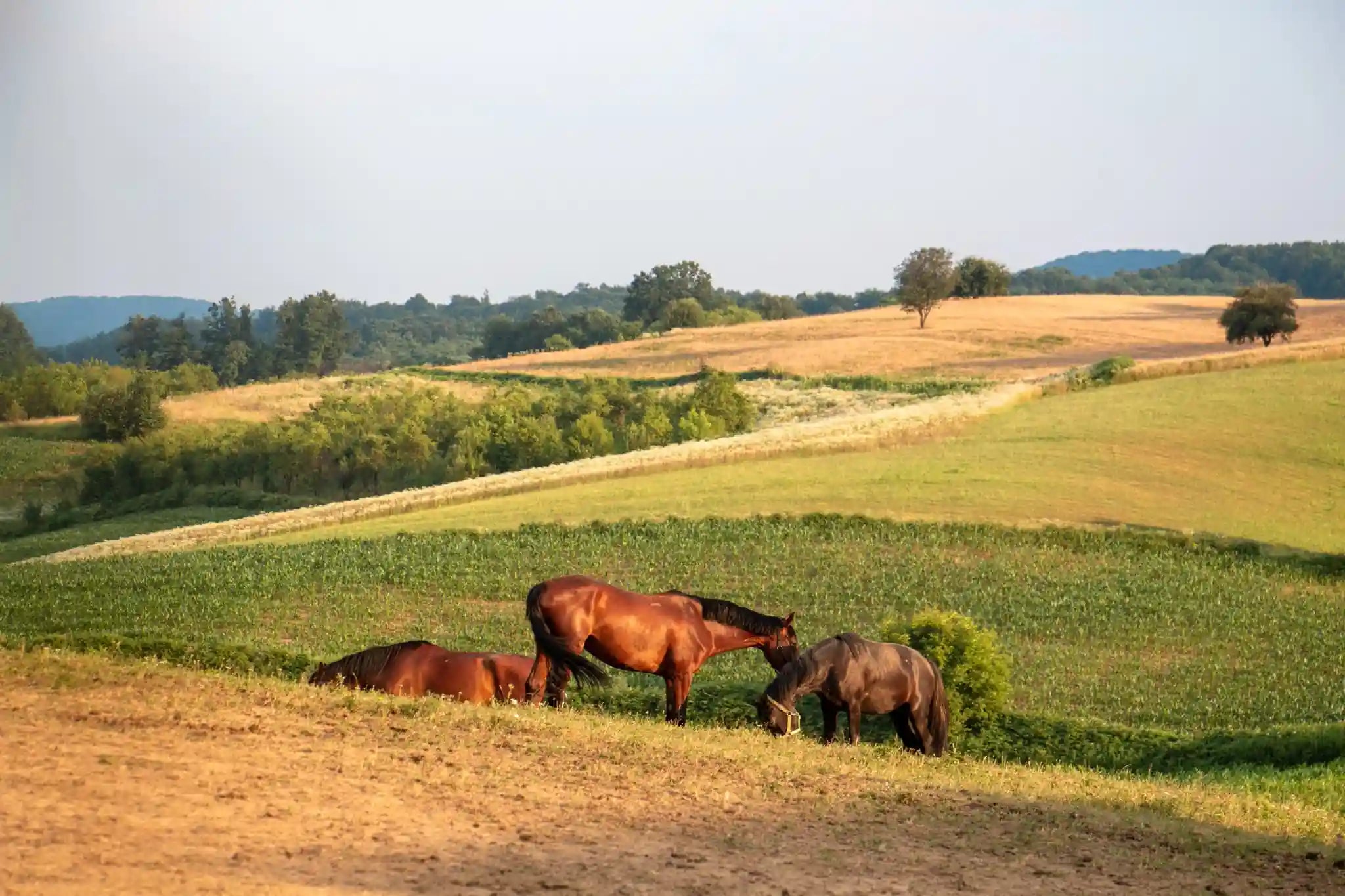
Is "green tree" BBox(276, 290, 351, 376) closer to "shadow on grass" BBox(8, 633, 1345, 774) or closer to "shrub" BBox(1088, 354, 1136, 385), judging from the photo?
"shrub" BBox(1088, 354, 1136, 385)

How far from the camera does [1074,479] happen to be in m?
48.6

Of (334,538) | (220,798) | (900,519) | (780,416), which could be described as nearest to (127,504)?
(780,416)

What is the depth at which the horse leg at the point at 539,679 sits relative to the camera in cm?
1680

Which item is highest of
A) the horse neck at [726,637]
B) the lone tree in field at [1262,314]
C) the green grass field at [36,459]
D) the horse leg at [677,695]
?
the lone tree in field at [1262,314]

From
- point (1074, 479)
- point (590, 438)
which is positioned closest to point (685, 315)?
point (590, 438)

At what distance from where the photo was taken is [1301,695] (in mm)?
26906

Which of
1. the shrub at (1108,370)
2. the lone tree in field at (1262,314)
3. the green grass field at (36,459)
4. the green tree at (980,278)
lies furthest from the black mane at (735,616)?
the green tree at (980,278)

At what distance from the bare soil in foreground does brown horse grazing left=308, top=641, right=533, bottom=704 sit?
2074 millimetres

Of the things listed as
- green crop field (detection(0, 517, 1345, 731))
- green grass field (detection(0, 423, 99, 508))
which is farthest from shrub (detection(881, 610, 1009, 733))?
green grass field (detection(0, 423, 99, 508))

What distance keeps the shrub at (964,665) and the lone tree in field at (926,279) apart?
9566cm

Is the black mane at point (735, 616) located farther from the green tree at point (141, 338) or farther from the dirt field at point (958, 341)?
the green tree at point (141, 338)

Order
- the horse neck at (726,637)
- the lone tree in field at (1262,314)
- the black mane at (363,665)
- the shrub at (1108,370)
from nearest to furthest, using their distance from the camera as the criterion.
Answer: the black mane at (363,665), the horse neck at (726,637), the shrub at (1108,370), the lone tree in field at (1262,314)

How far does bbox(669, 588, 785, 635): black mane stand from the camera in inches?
696

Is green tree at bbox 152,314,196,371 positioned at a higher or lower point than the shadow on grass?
higher
